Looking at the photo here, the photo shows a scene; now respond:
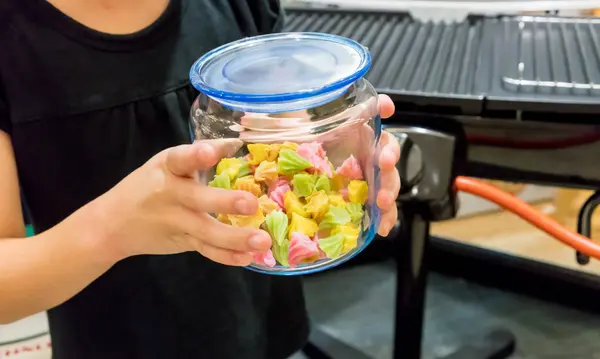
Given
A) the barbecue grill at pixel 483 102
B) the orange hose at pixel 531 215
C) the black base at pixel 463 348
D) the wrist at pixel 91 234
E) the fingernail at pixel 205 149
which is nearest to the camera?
the fingernail at pixel 205 149

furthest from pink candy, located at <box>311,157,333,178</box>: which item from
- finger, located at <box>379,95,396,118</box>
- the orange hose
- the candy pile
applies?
the orange hose

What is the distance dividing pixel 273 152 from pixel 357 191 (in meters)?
0.07

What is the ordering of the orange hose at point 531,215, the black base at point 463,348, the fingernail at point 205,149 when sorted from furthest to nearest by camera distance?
the black base at point 463,348, the orange hose at point 531,215, the fingernail at point 205,149

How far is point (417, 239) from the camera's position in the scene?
88cm

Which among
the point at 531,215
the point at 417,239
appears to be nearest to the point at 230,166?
the point at 417,239

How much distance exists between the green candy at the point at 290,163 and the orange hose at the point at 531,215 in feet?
1.50

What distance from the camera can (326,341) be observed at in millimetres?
1175

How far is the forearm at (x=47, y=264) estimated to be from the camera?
534 millimetres

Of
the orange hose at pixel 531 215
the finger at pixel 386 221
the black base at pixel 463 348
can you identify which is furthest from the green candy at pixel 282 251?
the black base at pixel 463 348

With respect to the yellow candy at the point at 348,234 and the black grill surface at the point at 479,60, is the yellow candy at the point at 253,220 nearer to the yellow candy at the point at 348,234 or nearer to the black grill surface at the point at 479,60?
the yellow candy at the point at 348,234

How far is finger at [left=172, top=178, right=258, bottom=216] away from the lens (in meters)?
0.41

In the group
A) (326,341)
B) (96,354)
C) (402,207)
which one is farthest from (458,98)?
(326,341)

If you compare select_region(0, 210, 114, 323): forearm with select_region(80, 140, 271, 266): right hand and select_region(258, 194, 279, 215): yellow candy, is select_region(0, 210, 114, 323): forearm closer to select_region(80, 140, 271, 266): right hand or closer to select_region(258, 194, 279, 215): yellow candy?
select_region(80, 140, 271, 266): right hand

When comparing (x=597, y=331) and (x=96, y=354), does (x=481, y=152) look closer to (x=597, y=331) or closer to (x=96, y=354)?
(x=96, y=354)
